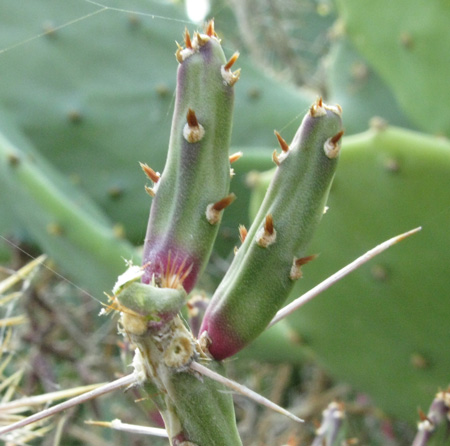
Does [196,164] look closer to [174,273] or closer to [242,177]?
[174,273]

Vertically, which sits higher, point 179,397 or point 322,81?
point 322,81

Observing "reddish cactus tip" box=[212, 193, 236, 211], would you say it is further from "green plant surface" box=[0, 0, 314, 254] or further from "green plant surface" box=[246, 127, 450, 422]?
"green plant surface" box=[0, 0, 314, 254]

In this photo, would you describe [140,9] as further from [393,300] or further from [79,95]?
[393,300]

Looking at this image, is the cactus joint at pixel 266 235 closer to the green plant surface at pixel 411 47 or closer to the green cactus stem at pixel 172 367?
the green cactus stem at pixel 172 367

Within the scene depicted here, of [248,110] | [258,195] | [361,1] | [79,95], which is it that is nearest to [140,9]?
[79,95]

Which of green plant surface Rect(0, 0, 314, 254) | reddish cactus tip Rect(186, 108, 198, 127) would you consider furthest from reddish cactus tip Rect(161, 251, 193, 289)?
green plant surface Rect(0, 0, 314, 254)

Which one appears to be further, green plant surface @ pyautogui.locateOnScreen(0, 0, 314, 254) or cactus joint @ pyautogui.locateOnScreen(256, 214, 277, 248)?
green plant surface @ pyautogui.locateOnScreen(0, 0, 314, 254)

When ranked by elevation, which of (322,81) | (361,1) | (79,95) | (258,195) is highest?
(322,81)

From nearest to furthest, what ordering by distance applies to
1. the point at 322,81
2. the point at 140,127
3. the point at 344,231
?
the point at 344,231, the point at 140,127, the point at 322,81
